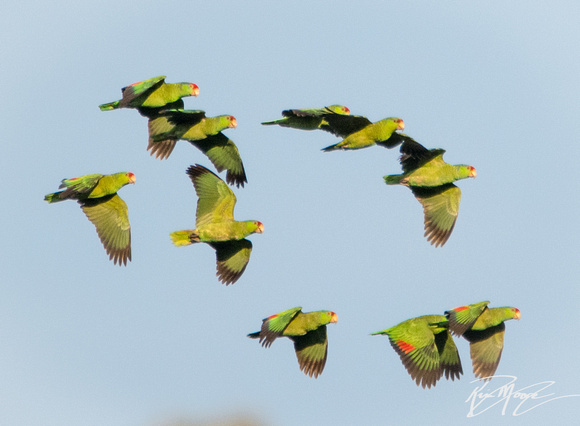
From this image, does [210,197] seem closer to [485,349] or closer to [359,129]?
[359,129]

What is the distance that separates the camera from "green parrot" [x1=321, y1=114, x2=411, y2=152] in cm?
2244

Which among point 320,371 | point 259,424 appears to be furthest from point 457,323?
point 259,424

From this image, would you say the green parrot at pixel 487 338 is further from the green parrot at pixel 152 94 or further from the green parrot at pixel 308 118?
the green parrot at pixel 152 94

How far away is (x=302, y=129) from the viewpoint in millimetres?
22875

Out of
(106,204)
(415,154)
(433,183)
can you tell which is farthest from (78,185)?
(433,183)

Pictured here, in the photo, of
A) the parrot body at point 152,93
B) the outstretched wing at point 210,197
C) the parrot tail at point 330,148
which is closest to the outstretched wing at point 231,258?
the outstretched wing at point 210,197

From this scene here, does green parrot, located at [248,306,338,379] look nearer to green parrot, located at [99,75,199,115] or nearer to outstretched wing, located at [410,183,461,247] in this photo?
outstretched wing, located at [410,183,461,247]

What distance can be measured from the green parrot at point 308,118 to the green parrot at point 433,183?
6.17ft

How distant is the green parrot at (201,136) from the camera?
23.5 m

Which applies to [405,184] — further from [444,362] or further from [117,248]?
[117,248]

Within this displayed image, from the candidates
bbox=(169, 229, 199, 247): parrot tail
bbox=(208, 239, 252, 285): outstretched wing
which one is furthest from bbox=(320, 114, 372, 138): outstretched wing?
bbox=(169, 229, 199, 247): parrot tail

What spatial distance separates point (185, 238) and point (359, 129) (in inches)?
173

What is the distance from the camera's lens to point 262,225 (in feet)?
74.3

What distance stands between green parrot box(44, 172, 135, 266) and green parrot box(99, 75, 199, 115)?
5.45 ft
